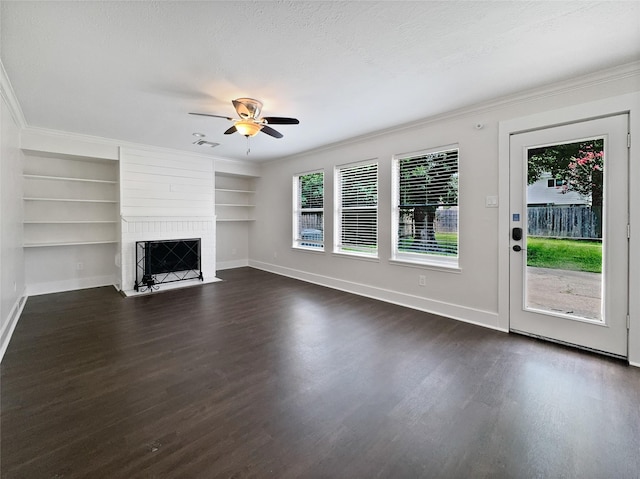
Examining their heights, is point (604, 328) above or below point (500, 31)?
below

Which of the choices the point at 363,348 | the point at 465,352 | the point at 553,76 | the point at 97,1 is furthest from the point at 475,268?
the point at 97,1

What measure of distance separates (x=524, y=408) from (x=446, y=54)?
2705 mm

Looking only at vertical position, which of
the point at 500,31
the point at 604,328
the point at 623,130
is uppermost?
the point at 500,31

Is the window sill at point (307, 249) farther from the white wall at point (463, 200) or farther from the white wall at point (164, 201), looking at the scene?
the white wall at point (164, 201)

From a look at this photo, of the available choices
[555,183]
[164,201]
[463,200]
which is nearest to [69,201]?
[164,201]

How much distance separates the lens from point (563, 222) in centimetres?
278

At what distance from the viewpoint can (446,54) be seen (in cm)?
227

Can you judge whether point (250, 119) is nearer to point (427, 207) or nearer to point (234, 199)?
point (427, 207)

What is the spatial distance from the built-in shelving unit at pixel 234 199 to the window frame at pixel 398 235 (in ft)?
12.8

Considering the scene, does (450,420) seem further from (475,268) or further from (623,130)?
(623,130)

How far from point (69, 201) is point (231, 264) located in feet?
10.9

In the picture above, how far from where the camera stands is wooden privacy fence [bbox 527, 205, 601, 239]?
2.65 metres

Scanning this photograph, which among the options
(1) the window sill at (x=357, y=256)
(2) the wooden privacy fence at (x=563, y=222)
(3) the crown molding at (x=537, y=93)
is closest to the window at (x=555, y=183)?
(2) the wooden privacy fence at (x=563, y=222)

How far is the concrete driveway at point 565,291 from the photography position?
265cm
